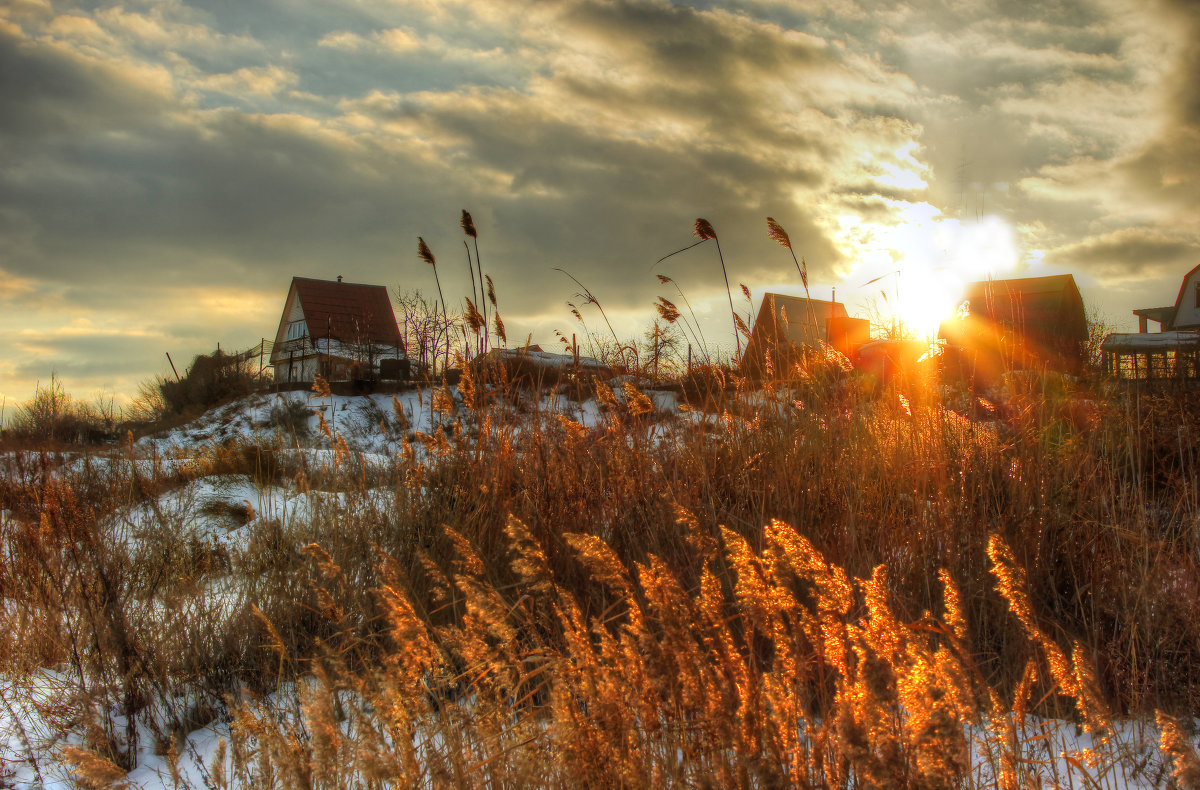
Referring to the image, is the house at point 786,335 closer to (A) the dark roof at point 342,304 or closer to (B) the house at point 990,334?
(B) the house at point 990,334

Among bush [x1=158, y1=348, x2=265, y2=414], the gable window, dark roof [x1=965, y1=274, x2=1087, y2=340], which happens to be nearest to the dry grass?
dark roof [x1=965, y1=274, x2=1087, y2=340]

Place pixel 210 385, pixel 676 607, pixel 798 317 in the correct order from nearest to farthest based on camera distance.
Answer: pixel 676 607, pixel 798 317, pixel 210 385

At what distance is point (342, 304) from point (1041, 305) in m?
30.3

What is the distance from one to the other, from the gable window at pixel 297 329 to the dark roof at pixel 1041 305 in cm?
2976

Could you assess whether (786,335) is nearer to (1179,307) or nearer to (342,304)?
(342,304)

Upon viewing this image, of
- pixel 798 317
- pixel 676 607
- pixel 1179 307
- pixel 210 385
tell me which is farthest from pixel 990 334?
pixel 1179 307

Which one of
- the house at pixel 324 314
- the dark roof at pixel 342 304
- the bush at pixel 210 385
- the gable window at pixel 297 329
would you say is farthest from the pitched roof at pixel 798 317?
the gable window at pixel 297 329

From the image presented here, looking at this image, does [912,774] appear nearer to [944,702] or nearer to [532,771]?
[944,702]

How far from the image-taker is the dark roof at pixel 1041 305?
4.65 metres

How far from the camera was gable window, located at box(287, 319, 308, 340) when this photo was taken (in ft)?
114

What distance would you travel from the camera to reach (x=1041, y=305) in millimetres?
25734

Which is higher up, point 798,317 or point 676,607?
point 798,317

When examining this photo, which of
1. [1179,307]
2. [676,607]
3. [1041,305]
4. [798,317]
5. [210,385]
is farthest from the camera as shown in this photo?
[1179,307]

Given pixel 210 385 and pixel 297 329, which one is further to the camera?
pixel 297 329
